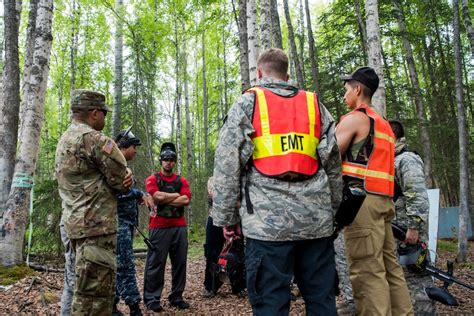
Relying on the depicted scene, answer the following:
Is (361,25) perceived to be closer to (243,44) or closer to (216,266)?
(243,44)

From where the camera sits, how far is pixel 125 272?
15.2ft

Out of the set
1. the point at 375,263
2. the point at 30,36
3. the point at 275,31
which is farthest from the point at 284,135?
the point at 30,36

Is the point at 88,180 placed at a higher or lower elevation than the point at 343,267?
higher

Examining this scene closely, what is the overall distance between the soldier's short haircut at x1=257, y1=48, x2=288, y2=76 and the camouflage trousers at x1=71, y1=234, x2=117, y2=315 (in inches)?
81.0

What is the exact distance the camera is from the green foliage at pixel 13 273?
18.8ft

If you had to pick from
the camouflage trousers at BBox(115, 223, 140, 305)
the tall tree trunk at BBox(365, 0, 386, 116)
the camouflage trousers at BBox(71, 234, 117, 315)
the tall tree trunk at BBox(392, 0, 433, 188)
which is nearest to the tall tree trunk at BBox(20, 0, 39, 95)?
the camouflage trousers at BBox(115, 223, 140, 305)

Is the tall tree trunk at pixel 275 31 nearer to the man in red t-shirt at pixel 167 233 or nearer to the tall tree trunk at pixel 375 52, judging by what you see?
the tall tree trunk at pixel 375 52

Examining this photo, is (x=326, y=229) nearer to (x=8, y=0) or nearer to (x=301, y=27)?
(x=8, y=0)

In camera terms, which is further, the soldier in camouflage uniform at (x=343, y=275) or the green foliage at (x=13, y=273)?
the green foliage at (x=13, y=273)

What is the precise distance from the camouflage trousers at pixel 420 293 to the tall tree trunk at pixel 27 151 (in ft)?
18.9

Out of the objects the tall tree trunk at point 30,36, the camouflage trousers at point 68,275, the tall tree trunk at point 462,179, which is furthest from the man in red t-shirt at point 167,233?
the tall tree trunk at point 462,179

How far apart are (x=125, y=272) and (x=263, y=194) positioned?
2.89 meters

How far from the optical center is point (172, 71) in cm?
2673

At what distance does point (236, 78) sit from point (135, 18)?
1164 centimetres
